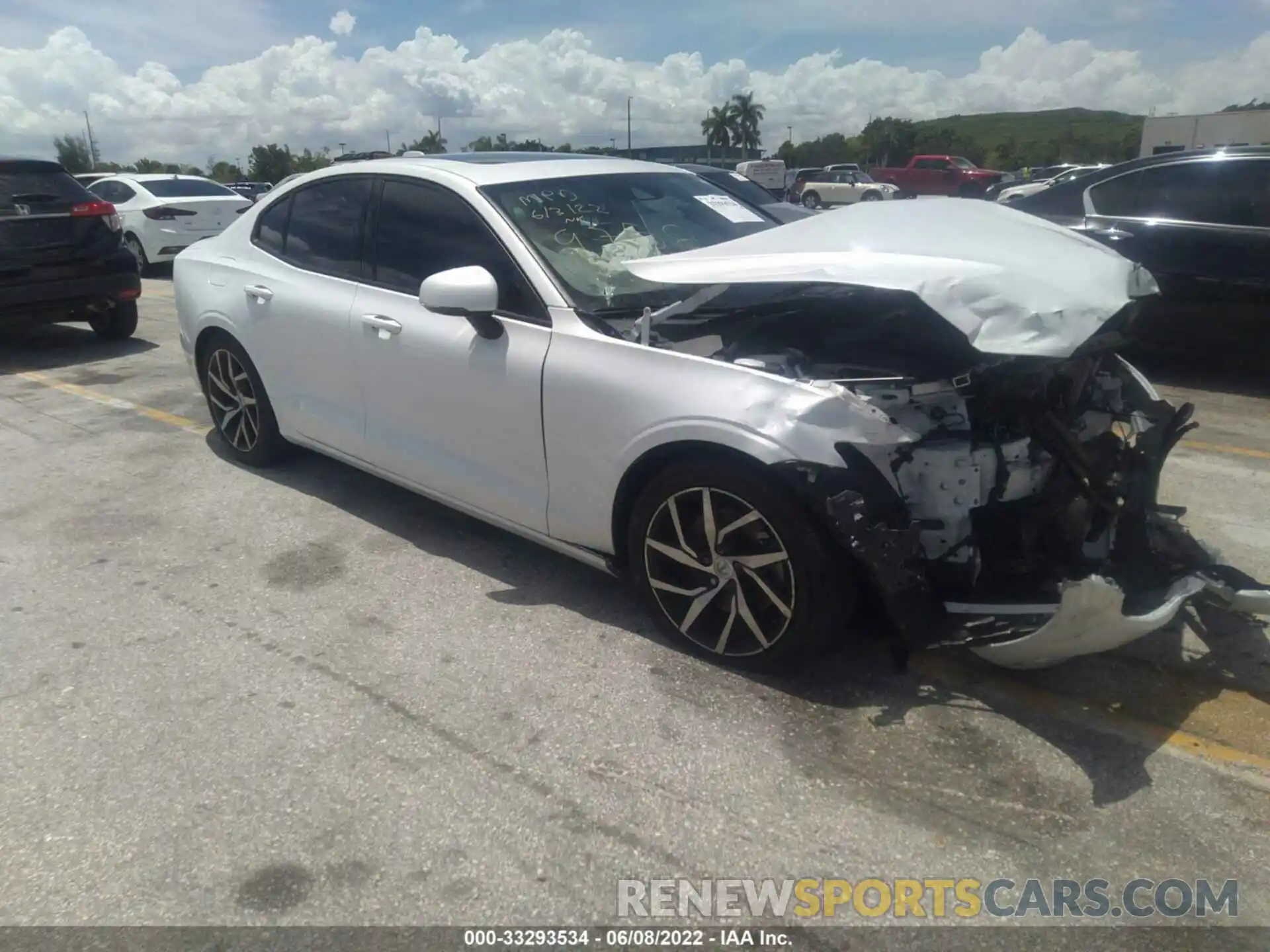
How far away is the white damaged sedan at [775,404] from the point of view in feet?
9.04

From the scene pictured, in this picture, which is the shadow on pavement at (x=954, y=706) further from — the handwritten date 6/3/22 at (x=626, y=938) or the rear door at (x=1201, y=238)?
the rear door at (x=1201, y=238)

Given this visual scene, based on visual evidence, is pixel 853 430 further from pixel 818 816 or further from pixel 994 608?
pixel 818 816

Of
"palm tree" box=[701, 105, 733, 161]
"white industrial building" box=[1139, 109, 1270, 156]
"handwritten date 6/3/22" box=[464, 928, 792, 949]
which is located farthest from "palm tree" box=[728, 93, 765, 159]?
"handwritten date 6/3/22" box=[464, 928, 792, 949]

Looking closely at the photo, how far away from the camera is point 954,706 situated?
3.01 metres

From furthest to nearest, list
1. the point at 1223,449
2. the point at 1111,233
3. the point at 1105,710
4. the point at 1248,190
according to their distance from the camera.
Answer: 1. the point at 1111,233
2. the point at 1248,190
3. the point at 1223,449
4. the point at 1105,710

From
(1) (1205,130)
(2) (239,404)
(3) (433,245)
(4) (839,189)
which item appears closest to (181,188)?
(2) (239,404)

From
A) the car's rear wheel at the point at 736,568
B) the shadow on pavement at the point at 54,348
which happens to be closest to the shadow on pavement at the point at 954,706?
the car's rear wheel at the point at 736,568

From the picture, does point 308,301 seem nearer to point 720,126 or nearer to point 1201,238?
point 1201,238

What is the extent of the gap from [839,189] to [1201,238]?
3111 cm

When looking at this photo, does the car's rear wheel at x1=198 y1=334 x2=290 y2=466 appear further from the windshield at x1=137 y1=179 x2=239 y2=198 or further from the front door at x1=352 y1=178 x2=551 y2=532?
the windshield at x1=137 y1=179 x2=239 y2=198

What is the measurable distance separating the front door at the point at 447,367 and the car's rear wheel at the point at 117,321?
6.08m

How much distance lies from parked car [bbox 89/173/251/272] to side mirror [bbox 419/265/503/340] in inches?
476

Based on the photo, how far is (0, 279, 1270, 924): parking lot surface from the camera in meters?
2.36

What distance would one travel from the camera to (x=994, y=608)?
2805 millimetres
